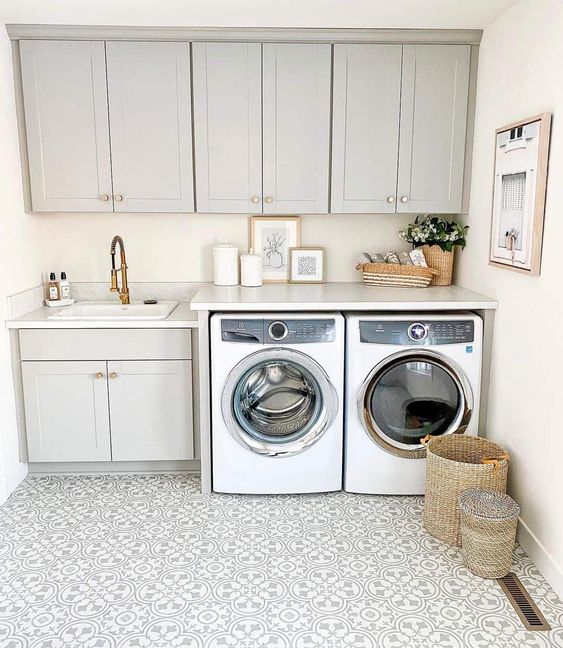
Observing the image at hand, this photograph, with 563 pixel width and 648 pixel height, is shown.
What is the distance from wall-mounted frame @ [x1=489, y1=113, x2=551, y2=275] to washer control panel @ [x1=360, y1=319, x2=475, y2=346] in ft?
1.21

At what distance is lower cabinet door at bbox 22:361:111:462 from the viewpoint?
9.94ft

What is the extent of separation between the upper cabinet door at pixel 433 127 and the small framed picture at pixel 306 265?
565mm

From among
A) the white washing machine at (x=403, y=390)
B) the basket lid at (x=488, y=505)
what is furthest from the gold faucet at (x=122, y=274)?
the basket lid at (x=488, y=505)

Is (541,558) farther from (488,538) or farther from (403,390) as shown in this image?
(403,390)

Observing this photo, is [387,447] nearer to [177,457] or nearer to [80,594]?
[177,457]

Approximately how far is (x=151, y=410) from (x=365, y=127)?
1.87m

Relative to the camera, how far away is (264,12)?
109 inches

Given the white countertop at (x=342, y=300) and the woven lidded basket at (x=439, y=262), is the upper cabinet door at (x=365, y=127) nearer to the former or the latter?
the woven lidded basket at (x=439, y=262)

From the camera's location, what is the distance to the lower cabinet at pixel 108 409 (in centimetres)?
303

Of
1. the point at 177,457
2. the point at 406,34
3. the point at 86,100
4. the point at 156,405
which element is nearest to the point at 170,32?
the point at 86,100

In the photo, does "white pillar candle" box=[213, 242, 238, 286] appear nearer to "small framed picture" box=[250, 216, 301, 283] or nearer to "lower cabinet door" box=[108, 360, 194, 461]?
"small framed picture" box=[250, 216, 301, 283]

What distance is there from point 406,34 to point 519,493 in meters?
2.30

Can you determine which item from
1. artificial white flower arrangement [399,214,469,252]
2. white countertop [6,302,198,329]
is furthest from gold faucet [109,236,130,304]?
artificial white flower arrangement [399,214,469,252]

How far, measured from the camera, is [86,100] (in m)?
3.06
